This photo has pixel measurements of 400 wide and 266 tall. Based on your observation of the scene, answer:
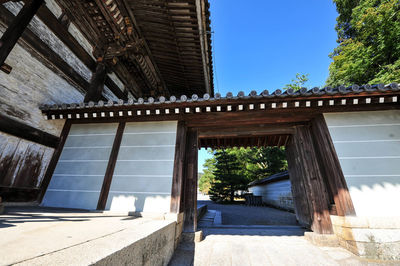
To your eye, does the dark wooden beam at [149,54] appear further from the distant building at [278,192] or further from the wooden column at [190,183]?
the distant building at [278,192]

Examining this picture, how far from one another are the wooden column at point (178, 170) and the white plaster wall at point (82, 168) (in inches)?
81.3

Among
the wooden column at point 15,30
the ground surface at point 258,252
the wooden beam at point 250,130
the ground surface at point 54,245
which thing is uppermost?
the wooden column at point 15,30

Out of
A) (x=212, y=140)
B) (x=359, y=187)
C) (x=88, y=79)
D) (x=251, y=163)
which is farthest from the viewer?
(x=251, y=163)

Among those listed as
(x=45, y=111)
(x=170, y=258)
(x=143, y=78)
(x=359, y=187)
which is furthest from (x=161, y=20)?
(x=359, y=187)

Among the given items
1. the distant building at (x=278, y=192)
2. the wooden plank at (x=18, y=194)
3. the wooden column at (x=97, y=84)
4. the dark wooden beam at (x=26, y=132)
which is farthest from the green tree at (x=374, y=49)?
the wooden plank at (x=18, y=194)

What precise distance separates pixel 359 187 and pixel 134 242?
4.55 m

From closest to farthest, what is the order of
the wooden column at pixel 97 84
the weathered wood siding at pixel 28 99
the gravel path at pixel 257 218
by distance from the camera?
the weathered wood siding at pixel 28 99 → the wooden column at pixel 97 84 → the gravel path at pixel 257 218

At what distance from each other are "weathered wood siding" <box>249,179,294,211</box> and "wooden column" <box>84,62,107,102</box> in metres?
12.4

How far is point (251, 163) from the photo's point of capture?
71.8ft

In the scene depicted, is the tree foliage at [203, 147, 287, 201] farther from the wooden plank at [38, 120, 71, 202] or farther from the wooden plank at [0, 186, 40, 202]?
the wooden plank at [0, 186, 40, 202]

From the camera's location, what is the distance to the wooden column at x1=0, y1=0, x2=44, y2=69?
3322mm

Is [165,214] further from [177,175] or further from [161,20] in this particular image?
[161,20]

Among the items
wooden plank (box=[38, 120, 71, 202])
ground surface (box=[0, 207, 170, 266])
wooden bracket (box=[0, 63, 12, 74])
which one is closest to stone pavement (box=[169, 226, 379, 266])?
ground surface (box=[0, 207, 170, 266])

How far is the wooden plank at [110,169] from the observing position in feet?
13.5
